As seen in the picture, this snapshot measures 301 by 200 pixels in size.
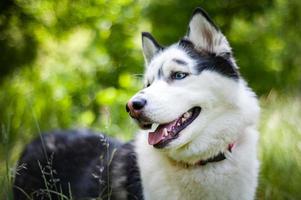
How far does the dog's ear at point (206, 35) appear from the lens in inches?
164

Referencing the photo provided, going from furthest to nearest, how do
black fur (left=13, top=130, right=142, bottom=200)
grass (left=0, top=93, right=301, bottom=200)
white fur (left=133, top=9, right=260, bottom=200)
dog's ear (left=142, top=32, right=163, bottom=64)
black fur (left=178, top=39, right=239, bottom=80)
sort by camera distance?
1. grass (left=0, top=93, right=301, bottom=200)
2. dog's ear (left=142, top=32, right=163, bottom=64)
3. black fur (left=13, top=130, right=142, bottom=200)
4. black fur (left=178, top=39, right=239, bottom=80)
5. white fur (left=133, top=9, right=260, bottom=200)

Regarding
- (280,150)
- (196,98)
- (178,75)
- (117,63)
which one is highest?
(178,75)

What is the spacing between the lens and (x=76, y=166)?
4.79 meters

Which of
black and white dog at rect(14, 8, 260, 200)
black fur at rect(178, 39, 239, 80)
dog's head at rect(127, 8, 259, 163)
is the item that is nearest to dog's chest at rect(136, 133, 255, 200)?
black and white dog at rect(14, 8, 260, 200)

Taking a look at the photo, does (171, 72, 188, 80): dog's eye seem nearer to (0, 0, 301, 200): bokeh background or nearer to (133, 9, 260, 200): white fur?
(133, 9, 260, 200): white fur

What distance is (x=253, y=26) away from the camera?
715 centimetres

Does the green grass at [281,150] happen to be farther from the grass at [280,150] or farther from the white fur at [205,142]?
the white fur at [205,142]

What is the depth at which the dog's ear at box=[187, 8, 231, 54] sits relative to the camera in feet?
13.6

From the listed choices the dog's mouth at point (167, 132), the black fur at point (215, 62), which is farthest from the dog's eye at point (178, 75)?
the dog's mouth at point (167, 132)

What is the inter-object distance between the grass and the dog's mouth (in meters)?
1.52

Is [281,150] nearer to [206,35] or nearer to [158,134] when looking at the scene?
[206,35]

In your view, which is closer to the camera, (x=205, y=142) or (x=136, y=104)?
(x=136, y=104)

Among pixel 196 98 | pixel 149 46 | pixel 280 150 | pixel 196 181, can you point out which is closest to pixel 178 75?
pixel 196 98

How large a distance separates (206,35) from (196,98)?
52cm
